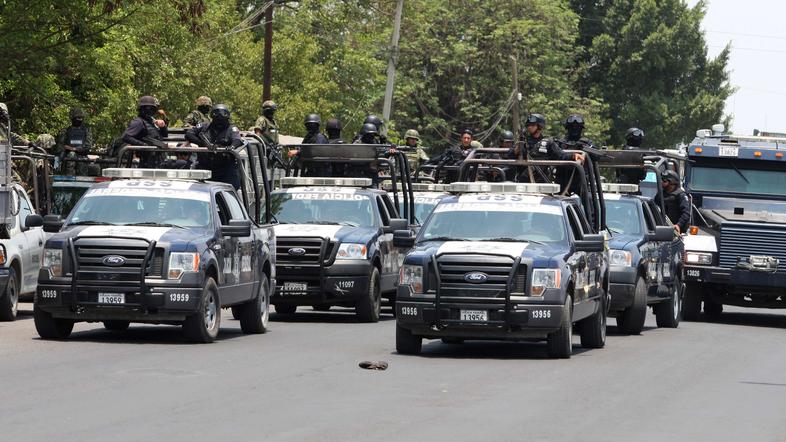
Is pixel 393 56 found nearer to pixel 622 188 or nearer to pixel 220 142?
pixel 622 188

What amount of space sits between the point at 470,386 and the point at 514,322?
2.59m

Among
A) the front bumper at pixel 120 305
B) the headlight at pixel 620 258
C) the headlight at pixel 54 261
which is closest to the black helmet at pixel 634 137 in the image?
the headlight at pixel 620 258

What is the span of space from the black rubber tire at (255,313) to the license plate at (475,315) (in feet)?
13.1

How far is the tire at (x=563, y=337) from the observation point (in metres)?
16.8

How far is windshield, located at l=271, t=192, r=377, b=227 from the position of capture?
2372 centimetres

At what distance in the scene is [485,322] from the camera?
16656mm

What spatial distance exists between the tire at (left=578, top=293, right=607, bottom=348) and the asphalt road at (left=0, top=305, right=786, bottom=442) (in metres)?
0.31

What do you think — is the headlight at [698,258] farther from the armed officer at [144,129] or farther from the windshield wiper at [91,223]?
the windshield wiper at [91,223]

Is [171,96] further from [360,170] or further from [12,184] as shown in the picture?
[12,184]

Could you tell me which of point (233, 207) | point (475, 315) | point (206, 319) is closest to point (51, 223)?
point (206, 319)

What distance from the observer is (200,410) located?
1198cm

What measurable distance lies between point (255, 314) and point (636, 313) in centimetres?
536

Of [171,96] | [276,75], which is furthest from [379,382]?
[276,75]

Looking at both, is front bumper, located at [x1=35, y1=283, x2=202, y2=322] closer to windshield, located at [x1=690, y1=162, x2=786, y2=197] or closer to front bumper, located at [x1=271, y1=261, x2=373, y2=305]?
front bumper, located at [x1=271, y1=261, x2=373, y2=305]
